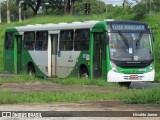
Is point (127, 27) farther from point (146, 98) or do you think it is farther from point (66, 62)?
point (146, 98)

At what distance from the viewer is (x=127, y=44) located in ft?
71.6

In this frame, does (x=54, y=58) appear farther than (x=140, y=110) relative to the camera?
Yes

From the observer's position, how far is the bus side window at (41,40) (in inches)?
1050

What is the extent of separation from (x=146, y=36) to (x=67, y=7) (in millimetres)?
48651

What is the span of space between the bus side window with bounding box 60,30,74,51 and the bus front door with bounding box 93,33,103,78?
87.9 inches

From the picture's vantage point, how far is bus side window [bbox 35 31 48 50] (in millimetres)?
26672

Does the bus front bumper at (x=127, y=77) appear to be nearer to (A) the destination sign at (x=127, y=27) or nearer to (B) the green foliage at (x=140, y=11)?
(A) the destination sign at (x=127, y=27)

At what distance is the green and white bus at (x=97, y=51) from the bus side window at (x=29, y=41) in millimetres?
540

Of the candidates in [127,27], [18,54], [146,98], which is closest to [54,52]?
[18,54]

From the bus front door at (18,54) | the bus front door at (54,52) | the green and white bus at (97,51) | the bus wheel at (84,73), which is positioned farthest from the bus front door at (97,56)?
the bus front door at (18,54)

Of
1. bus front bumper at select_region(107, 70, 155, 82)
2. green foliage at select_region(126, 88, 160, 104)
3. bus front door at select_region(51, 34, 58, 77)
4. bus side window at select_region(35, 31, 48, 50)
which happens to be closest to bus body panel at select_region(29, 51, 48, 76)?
bus side window at select_region(35, 31, 48, 50)

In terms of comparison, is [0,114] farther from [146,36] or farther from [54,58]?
[54,58]

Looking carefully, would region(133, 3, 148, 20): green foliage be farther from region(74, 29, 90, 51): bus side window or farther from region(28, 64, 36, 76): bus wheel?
region(74, 29, 90, 51): bus side window

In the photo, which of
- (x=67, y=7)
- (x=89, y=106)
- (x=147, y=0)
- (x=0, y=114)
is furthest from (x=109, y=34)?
(x=67, y=7)
